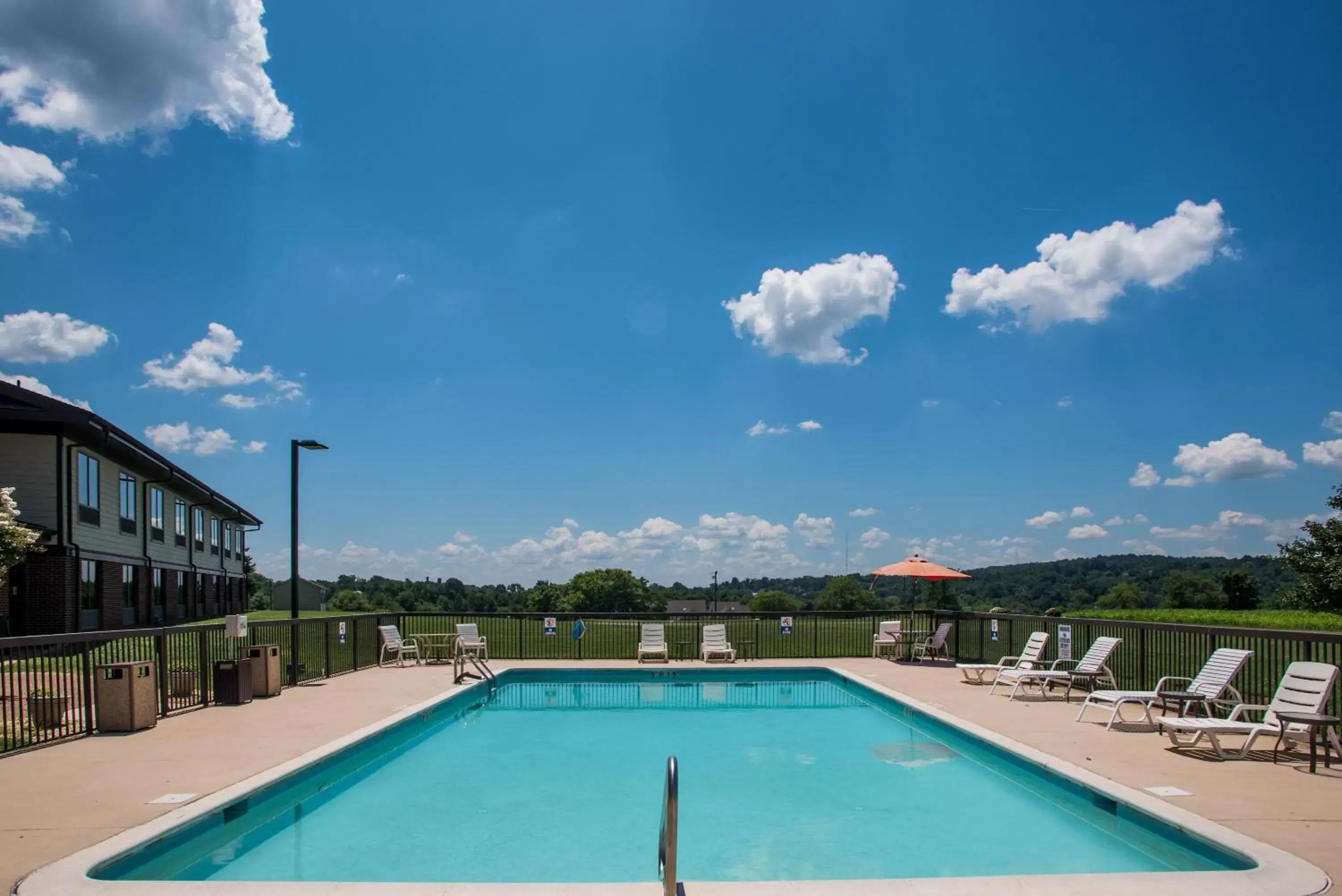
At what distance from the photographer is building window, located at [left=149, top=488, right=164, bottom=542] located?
85.8 ft

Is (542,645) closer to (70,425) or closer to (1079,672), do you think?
(1079,672)

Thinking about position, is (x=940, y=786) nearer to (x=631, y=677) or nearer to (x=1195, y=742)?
(x=1195, y=742)

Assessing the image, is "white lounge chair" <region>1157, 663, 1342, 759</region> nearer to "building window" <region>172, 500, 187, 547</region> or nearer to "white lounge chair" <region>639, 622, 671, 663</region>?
"white lounge chair" <region>639, 622, 671, 663</region>

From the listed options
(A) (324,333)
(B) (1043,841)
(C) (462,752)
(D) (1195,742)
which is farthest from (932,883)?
(A) (324,333)

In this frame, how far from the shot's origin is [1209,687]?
8250 mm

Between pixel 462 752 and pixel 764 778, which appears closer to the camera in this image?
pixel 764 778

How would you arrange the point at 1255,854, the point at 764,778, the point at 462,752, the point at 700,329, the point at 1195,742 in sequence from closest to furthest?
the point at 1255,854 → the point at 1195,742 → the point at 764,778 → the point at 462,752 → the point at 700,329

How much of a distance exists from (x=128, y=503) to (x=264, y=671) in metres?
16.4

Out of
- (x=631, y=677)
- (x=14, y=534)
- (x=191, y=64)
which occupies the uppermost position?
(x=191, y=64)

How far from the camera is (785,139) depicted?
606 inches

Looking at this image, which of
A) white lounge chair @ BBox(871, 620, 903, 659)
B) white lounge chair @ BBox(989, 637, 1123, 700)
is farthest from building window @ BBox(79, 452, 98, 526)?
white lounge chair @ BBox(989, 637, 1123, 700)

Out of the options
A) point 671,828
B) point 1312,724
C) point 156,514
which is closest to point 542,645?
point 1312,724

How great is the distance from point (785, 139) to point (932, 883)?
1344 cm

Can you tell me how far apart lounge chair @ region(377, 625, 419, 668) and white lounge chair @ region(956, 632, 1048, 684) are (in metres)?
9.61
